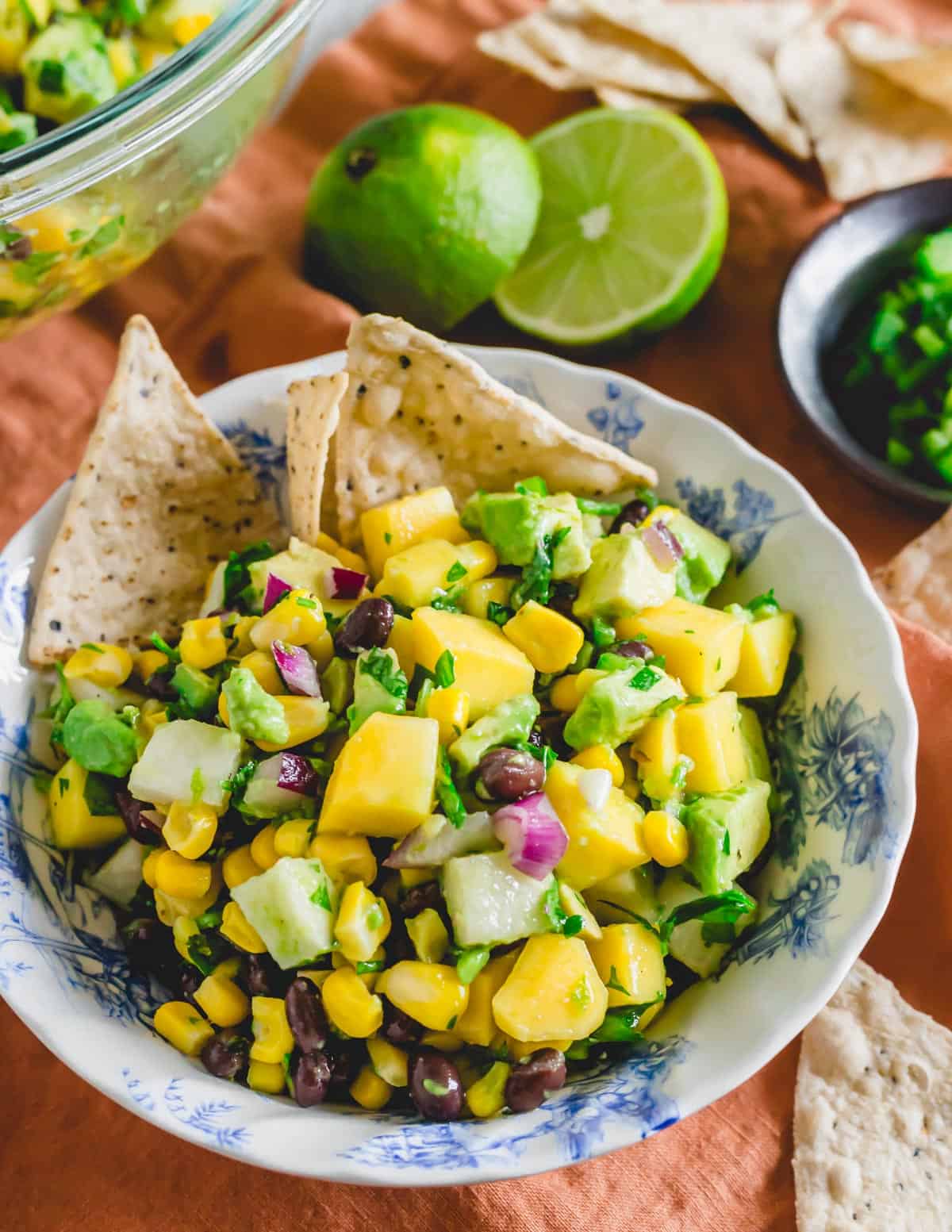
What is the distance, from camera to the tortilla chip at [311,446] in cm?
236

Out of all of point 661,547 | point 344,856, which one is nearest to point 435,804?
point 344,856

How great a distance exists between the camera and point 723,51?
3561mm

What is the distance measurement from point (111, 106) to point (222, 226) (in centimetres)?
121

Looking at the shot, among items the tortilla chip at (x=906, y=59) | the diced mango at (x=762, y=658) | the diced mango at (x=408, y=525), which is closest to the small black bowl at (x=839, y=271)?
the tortilla chip at (x=906, y=59)

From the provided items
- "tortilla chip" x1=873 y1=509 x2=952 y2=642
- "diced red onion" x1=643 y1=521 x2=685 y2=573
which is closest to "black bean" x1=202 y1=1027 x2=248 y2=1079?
"diced red onion" x1=643 y1=521 x2=685 y2=573

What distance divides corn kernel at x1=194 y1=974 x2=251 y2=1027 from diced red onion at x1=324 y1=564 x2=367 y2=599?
74 cm

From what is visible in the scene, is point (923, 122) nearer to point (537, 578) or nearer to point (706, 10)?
point (706, 10)

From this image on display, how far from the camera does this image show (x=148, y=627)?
261 cm

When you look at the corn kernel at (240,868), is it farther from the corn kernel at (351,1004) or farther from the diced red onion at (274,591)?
the diced red onion at (274,591)

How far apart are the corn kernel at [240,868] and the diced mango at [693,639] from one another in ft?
2.62

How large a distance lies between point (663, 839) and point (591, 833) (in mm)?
125

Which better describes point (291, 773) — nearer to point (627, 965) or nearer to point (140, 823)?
point (140, 823)

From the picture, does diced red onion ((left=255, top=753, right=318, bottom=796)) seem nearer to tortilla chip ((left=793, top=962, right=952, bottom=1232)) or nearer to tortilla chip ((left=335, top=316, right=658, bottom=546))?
tortilla chip ((left=335, top=316, right=658, bottom=546))

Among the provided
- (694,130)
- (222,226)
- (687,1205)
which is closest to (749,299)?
(694,130)
